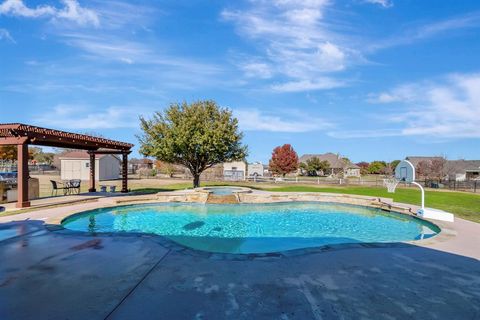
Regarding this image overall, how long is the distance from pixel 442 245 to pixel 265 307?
5.17m

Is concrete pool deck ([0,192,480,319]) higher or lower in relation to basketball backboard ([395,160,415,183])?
lower

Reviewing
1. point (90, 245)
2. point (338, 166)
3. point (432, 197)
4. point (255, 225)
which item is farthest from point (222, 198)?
point (338, 166)

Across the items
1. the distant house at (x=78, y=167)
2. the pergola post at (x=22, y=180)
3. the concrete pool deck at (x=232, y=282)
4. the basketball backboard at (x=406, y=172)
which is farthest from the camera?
the distant house at (x=78, y=167)

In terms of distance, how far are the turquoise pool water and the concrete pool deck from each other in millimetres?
2283

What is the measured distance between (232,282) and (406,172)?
11.0 metres

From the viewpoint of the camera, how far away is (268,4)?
1366cm

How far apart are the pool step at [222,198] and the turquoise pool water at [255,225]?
25.7 inches

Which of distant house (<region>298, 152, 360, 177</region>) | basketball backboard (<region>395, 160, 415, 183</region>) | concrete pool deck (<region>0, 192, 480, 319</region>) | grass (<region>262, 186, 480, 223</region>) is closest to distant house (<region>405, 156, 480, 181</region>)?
distant house (<region>298, 152, 360, 177</region>)

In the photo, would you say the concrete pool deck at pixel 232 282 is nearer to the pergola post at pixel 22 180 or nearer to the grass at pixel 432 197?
the pergola post at pixel 22 180

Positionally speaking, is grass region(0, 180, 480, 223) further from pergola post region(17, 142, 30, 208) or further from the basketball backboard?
the basketball backboard

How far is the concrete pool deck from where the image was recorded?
338 cm

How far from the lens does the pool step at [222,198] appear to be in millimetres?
15163

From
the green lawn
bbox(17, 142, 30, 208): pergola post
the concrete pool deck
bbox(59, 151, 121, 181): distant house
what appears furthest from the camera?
bbox(59, 151, 121, 181): distant house

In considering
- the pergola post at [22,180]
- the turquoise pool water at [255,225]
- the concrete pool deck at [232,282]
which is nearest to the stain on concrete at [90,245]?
the concrete pool deck at [232,282]
